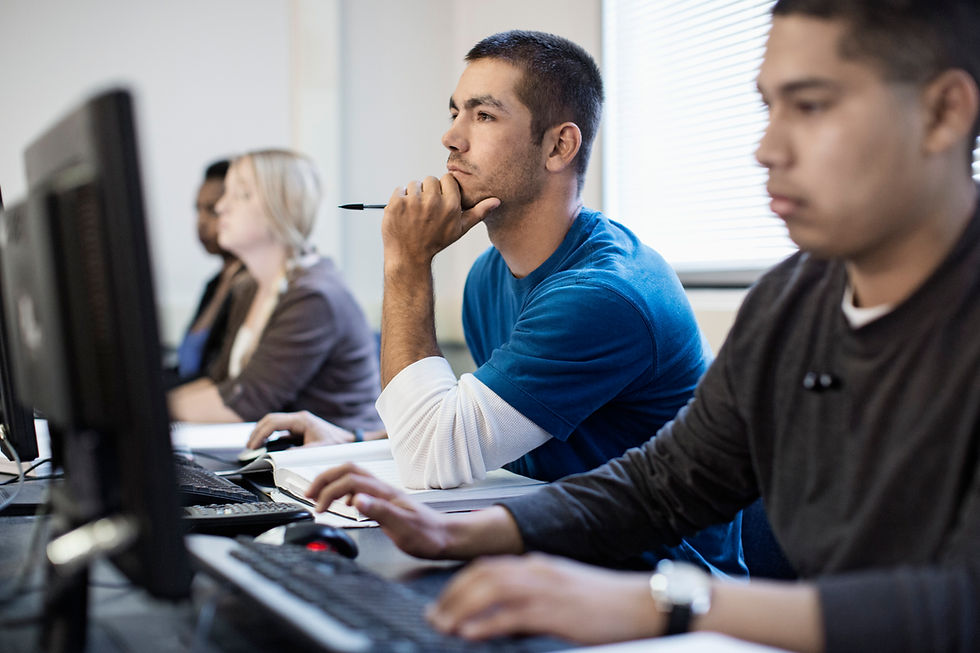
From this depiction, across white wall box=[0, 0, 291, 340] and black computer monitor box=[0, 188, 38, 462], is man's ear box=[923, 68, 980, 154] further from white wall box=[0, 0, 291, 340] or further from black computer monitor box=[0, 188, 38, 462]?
white wall box=[0, 0, 291, 340]

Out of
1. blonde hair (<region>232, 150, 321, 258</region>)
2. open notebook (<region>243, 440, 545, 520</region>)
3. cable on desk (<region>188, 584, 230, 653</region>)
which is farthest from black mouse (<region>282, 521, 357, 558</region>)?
blonde hair (<region>232, 150, 321, 258</region>)

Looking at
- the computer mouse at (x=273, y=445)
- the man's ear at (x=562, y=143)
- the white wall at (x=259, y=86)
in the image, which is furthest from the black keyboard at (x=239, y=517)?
the white wall at (x=259, y=86)

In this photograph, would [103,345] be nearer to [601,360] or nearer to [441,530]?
[441,530]

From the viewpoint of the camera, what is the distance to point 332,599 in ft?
2.26

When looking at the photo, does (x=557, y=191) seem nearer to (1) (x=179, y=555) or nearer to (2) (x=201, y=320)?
(1) (x=179, y=555)

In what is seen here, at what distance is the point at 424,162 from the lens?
3.97m

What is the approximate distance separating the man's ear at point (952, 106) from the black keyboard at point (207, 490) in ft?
2.98

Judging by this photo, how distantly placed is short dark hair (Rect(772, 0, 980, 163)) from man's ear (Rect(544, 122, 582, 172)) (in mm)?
878

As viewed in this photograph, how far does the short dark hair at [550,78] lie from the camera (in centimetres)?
170

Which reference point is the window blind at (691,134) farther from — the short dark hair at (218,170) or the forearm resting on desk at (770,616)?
the forearm resting on desk at (770,616)

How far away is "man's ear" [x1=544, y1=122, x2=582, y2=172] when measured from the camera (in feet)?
5.61

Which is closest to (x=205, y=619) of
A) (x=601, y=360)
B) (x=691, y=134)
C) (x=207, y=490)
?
(x=207, y=490)

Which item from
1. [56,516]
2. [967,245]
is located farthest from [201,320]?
[967,245]

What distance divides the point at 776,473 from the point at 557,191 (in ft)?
2.81
